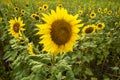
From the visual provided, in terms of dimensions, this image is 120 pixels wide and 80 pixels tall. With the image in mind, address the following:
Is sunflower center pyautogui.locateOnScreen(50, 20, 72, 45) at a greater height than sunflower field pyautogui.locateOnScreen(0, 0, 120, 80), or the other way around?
sunflower center pyautogui.locateOnScreen(50, 20, 72, 45)

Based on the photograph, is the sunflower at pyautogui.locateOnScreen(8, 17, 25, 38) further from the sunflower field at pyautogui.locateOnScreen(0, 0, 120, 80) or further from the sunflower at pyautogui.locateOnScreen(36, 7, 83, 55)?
the sunflower at pyautogui.locateOnScreen(36, 7, 83, 55)

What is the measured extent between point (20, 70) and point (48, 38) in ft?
3.95

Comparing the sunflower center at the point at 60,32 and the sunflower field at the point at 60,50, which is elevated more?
the sunflower center at the point at 60,32

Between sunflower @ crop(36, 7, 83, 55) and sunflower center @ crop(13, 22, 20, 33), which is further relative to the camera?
sunflower center @ crop(13, 22, 20, 33)

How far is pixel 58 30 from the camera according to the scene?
233 centimetres

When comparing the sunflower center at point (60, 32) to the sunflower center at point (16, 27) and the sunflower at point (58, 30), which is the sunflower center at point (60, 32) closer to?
the sunflower at point (58, 30)

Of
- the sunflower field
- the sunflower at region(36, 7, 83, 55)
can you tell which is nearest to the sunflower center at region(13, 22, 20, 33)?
the sunflower field

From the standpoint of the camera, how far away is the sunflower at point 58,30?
232 centimetres

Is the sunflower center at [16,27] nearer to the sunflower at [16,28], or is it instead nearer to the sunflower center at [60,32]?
the sunflower at [16,28]

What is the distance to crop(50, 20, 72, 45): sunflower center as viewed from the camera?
7.62ft

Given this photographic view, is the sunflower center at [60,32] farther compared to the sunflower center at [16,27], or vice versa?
the sunflower center at [16,27]

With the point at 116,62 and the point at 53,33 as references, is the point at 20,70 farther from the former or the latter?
the point at 116,62

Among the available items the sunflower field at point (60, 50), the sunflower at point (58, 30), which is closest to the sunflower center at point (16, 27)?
the sunflower field at point (60, 50)

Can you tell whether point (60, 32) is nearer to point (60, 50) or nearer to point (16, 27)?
point (60, 50)
